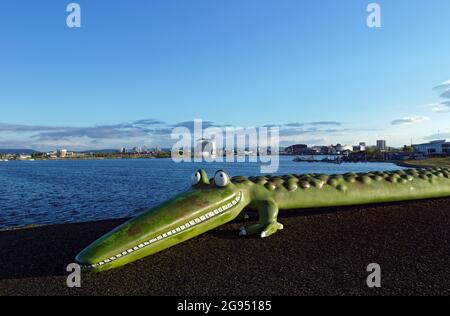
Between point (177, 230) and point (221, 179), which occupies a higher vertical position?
point (221, 179)

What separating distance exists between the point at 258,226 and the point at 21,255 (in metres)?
6.70

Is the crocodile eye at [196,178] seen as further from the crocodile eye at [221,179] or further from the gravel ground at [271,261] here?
the gravel ground at [271,261]

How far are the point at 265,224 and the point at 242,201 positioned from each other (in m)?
0.97

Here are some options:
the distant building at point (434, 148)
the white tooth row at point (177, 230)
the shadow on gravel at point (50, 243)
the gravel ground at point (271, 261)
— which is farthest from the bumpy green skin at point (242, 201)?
the distant building at point (434, 148)

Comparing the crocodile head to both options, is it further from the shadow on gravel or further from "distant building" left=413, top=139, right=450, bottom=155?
"distant building" left=413, top=139, right=450, bottom=155

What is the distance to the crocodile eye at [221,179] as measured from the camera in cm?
1069

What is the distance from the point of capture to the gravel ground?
287 inches

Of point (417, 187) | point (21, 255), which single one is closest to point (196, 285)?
point (21, 255)

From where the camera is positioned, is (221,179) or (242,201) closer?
(221,179)

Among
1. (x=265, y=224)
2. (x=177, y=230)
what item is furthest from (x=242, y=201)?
(x=177, y=230)

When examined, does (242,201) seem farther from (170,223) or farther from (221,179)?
(170,223)

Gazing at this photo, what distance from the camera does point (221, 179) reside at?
1073 cm

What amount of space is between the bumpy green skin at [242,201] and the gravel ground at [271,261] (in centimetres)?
43

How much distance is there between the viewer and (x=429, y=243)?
10023 mm
